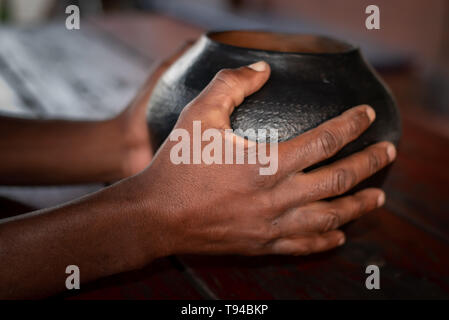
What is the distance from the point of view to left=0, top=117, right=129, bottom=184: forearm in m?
0.77

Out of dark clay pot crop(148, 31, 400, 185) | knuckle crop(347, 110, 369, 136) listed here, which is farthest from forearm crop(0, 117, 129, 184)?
knuckle crop(347, 110, 369, 136)

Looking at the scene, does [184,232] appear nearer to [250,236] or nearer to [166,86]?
[250,236]

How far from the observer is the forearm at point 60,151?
77 cm

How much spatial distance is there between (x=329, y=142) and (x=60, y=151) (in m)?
0.44

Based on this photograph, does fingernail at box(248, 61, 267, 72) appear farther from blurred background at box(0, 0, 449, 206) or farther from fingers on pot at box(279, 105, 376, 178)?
blurred background at box(0, 0, 449, 206)

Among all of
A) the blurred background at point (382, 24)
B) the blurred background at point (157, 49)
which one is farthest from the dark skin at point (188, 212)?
the blurred background at point (382, 24)

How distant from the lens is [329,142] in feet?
1.76

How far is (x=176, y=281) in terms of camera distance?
59cm

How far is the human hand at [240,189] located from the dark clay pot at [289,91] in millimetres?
21

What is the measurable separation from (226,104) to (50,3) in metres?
5.18

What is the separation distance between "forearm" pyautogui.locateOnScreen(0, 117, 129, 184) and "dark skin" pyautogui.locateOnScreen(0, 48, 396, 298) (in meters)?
0.27

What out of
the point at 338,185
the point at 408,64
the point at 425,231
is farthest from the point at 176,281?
the point at 408,64

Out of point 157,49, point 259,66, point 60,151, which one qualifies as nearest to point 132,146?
point 60,151

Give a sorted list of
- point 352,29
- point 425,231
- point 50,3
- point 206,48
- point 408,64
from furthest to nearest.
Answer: point 50,3
point 352,29
point 408,64
point 425,231
point 206,48
